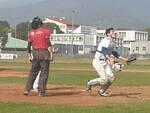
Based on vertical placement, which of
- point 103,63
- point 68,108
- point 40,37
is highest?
point 40,37

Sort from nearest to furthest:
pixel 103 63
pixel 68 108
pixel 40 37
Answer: pixel 68 108, pixel 40 37, pixel 103 63

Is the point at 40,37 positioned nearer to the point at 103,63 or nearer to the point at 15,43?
the point at 103,63

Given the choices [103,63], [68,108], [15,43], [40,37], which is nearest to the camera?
[68,108]

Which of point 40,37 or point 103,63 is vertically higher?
point 40,37

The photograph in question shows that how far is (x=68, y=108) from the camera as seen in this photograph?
11.5 meters

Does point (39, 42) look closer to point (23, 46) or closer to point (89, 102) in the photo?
point (89, 102)

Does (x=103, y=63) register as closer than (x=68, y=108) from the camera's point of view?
No

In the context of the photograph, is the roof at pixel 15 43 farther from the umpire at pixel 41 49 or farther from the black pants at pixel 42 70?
the umpire at pixel 41 49

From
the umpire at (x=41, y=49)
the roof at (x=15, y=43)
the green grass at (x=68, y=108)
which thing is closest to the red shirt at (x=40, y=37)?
the umpire at (x=41, y=49)

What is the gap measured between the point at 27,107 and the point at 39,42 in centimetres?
306

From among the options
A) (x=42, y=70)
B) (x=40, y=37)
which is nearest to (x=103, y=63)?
(x=42, y=70)

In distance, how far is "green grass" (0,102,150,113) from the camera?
1092cm

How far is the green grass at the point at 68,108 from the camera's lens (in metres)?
10.9

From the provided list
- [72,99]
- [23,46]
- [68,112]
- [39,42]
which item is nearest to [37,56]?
[39,42]
